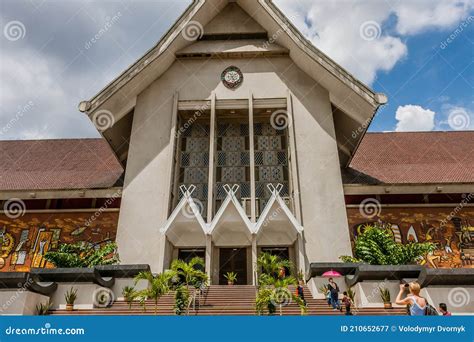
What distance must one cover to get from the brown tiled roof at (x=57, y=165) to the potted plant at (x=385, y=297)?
1055 cm

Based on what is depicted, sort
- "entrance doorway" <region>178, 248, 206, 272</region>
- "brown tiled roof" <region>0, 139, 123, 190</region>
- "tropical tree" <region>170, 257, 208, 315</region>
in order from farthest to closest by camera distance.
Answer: "brown tiled roof" <region>0, 139, 123, 190</region> → "entrance doorway" <region>178, 248, 206, 272</region> → "tropical tree" <region>170, 257, 208, 315</region>

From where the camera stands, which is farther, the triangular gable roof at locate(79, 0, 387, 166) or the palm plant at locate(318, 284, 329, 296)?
the triangular gable roof at locate(79, 0, 387, 166)

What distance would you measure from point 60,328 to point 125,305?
609 centimetres

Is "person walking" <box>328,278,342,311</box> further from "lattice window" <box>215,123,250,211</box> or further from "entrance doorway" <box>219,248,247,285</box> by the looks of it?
"lattice window" <box>215,123,250,211</box>

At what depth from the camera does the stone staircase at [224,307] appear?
7.88 metres

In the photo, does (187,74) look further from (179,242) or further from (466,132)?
(466,132)

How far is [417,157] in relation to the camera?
1616 cm

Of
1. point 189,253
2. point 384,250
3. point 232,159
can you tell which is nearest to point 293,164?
point 232,159

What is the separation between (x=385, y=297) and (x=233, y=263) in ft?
19.6

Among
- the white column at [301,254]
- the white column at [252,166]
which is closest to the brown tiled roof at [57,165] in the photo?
the white column at [252,166]

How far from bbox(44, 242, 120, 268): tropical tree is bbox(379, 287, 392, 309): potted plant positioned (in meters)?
7.62

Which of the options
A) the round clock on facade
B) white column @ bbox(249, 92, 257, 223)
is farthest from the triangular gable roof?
white column @ bbox(249, 92, 257, 223)

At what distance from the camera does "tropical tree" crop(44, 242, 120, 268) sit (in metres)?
9.65

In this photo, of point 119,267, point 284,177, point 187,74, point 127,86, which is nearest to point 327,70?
point 284,177
